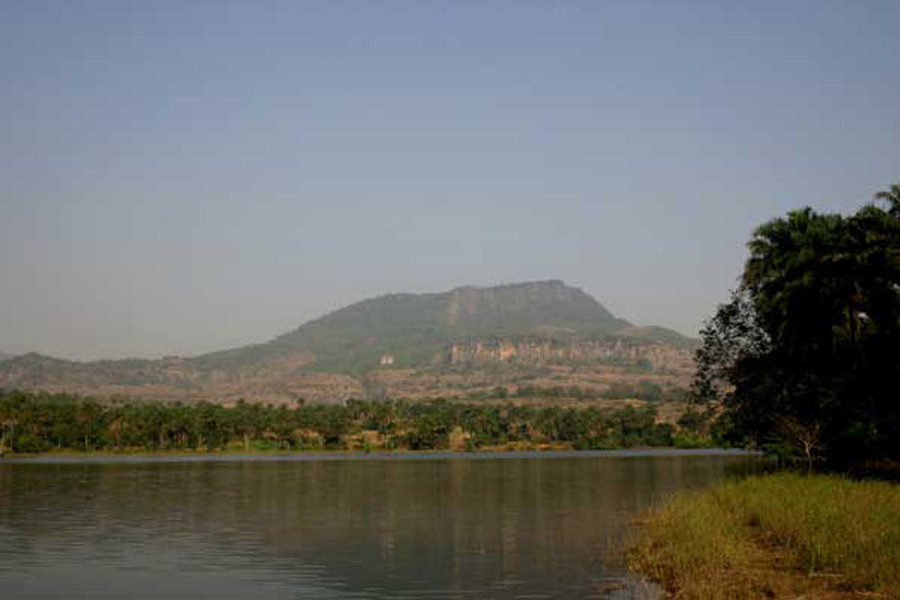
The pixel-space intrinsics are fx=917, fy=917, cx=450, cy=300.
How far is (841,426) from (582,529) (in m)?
28.2

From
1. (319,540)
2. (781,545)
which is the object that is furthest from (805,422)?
(319,540)

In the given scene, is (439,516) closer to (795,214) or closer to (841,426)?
(841,426)

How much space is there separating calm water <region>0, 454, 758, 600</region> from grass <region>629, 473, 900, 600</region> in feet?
7.91

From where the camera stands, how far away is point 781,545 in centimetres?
3778

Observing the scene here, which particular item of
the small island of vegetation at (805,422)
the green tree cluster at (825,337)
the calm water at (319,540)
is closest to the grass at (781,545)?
the small island of vegetation at (805,422)

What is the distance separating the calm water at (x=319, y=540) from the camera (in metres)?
35.0

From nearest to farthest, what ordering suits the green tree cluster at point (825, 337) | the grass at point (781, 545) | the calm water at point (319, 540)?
the grass at point (781, 545) < the calm water at point (319, 540) < the green tree cluster at point (825, 337)

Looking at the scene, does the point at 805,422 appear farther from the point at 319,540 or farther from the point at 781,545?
the point at 319,540

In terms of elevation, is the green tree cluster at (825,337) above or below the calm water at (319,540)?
above

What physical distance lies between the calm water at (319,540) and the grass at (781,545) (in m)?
2.41

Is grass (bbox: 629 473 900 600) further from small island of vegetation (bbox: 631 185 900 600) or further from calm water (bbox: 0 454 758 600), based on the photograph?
calm water (bbox: 0 454 758 600)

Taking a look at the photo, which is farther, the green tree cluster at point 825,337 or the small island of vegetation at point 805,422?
the green tree cluster at point 825,337

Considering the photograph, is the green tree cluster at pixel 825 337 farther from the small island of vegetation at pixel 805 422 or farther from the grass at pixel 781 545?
the grass at pixel 781 545

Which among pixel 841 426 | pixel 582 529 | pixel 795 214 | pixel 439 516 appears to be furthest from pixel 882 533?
pixel 795 214
